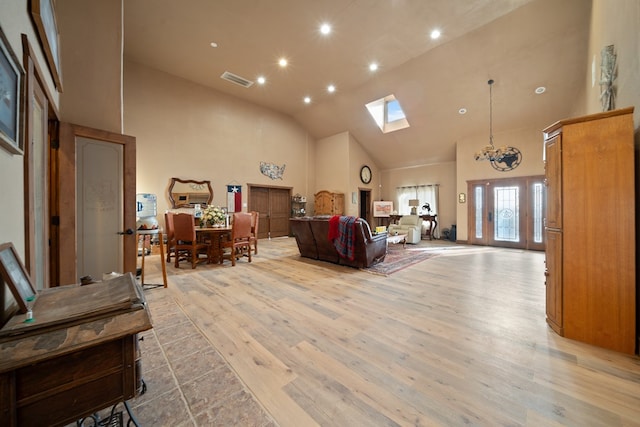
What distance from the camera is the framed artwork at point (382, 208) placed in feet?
29.8

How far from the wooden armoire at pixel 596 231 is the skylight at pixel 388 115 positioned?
19.6 ft

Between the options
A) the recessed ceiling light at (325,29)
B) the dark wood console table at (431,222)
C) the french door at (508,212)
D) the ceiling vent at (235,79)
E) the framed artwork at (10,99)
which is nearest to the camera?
the framed artwork at (10,99)

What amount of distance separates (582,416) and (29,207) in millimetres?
3248

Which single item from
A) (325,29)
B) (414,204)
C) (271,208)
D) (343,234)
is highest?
(325,29)

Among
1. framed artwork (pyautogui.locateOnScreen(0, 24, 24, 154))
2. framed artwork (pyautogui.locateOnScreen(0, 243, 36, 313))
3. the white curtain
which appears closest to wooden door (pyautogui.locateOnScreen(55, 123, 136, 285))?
framed artwork (pyautogui.locateOnScreen(0, 24, 24, 154))

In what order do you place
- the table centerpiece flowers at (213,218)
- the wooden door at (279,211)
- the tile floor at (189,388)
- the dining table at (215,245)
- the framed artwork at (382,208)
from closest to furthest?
the tile floor at (189,388) < the dining table at (215,245) < the table centerpiece flowers at (213,218) < the wooden door at (279,211) < the framed artwork at (382,208)

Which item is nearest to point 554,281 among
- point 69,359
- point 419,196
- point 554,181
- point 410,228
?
point 554,181

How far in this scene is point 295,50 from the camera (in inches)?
200

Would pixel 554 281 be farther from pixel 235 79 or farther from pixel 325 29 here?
pixel 235 79

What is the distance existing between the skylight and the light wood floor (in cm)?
584

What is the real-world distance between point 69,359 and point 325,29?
5.49 meters

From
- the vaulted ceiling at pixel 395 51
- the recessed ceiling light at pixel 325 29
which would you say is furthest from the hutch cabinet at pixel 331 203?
the recessed ceiling light at pixel 325 29

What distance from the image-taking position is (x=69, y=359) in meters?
0.70

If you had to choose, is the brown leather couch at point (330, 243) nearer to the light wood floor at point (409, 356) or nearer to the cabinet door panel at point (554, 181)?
the light wood floor at point (409, 356)
